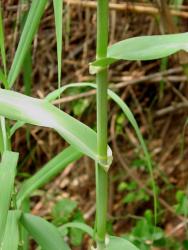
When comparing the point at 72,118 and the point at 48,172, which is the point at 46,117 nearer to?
the point at 72,118

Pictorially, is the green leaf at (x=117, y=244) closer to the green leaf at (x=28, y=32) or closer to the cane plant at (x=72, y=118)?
the cane plant at (x=72, y=118)

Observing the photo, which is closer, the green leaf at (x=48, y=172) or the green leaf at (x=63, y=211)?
the green leaf at (x=48, y=172)

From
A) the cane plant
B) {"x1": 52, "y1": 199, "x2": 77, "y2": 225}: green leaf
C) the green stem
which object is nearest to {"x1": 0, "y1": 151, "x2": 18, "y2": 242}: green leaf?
the cane plant

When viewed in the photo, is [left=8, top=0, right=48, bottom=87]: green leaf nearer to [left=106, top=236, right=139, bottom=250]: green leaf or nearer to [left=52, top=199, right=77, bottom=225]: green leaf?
[left=106, top=236, right=139, bottom=250]: green leaf

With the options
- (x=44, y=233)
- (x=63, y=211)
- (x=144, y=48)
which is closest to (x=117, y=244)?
(x=44, y=233)

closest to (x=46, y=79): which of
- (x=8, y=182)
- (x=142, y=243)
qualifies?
(x=142, y=243)

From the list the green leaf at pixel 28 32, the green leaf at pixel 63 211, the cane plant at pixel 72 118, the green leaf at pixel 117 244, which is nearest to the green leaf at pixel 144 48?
the cane plant at pixel 72 118
